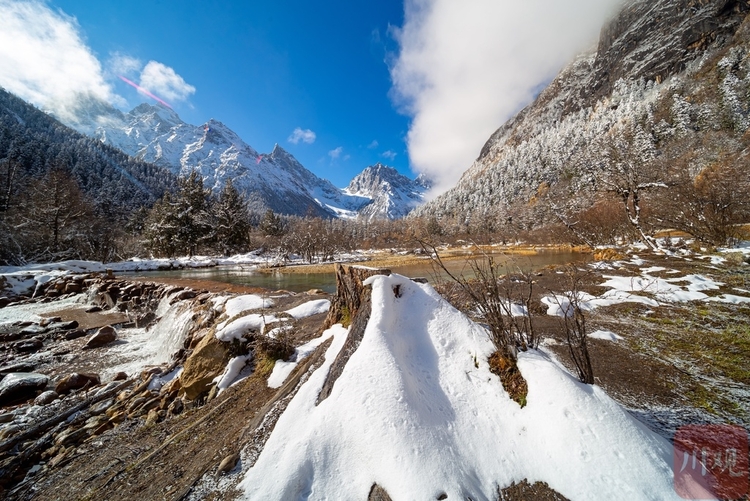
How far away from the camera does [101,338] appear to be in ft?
26.9

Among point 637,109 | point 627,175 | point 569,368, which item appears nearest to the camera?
Result: point 569,368

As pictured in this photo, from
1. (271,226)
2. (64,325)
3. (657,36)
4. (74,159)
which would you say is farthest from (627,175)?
(657,36)

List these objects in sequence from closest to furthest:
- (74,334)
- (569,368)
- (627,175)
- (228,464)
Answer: (228,464) → (569,368) → (74,334) → (627,175)

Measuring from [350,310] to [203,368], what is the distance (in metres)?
2.98

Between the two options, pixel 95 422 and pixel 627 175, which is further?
pixel 627 175

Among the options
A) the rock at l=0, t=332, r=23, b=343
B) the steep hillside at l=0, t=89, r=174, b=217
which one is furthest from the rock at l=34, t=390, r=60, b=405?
the steep hillside at l=0, t=89, r=174, b=217

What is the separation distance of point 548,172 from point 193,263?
8321cm

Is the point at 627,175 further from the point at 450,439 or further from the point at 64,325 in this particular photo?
the point at 64,325

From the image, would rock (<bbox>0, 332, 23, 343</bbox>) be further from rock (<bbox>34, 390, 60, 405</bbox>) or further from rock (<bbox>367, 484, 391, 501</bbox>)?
rock (<bbox>367, 484, 391, 501</bbox>)

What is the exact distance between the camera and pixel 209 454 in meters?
2.45

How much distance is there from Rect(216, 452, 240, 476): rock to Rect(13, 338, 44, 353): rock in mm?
10594

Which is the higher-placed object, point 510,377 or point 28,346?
point 510,377

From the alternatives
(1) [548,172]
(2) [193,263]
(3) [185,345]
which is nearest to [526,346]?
(3) [185,345]

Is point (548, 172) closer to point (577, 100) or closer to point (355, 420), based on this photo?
point (577, 100)
